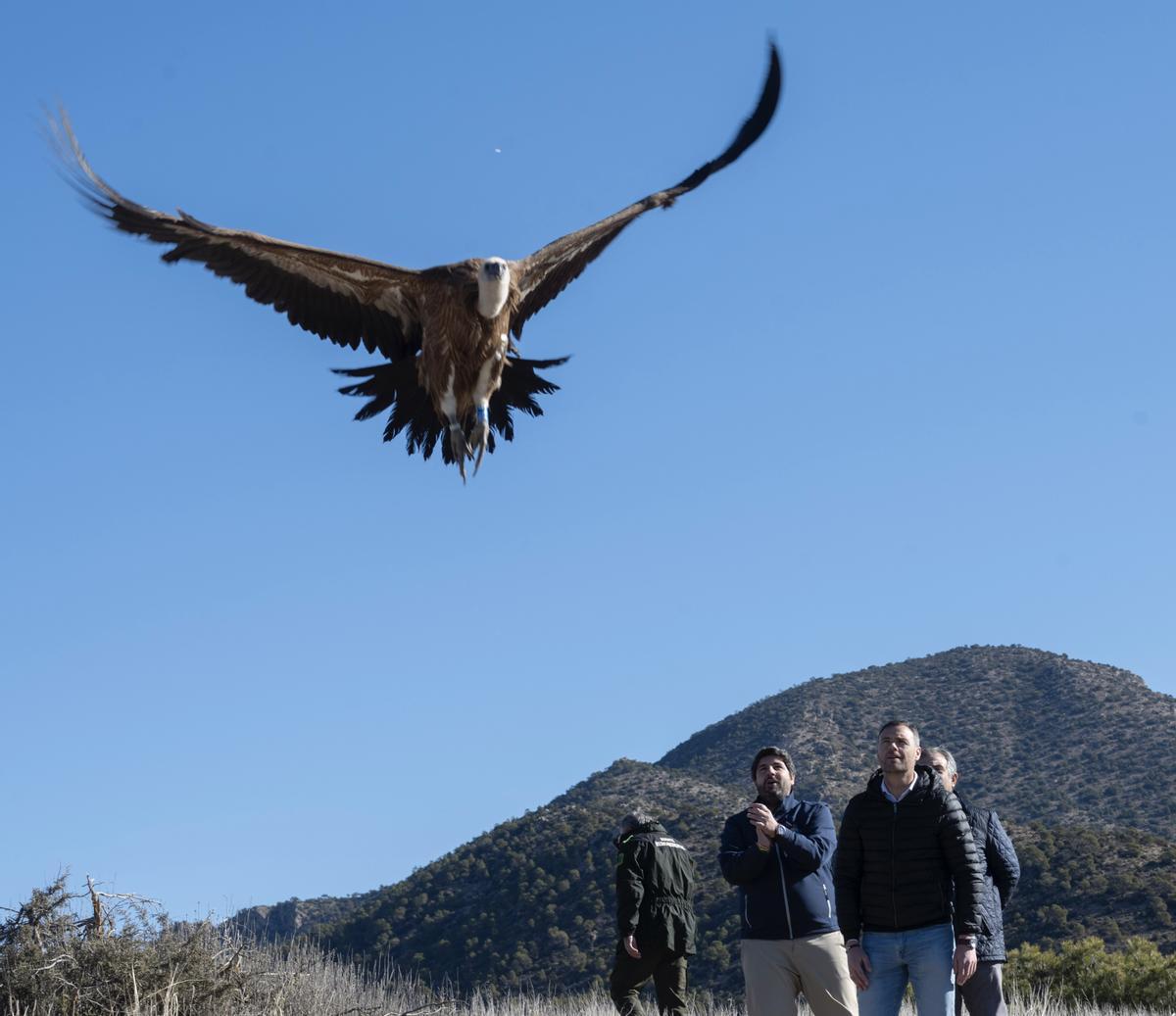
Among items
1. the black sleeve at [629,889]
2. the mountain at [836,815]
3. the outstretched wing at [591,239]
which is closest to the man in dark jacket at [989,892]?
the black sleeve at [629,889]

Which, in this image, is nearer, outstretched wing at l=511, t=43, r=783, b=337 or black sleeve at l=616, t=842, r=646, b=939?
black sleeve at l=616, t=842, r=646, b=939

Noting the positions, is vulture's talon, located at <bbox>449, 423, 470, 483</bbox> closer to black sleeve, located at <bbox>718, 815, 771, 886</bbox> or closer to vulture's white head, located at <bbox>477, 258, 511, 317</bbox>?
vulture's white head, located at <bbox>477, 258, 511, 317</bbox>

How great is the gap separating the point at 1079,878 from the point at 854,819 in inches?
913

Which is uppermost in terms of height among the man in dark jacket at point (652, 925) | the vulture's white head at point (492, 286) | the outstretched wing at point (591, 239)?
the outstretched wing at point (591, 239)

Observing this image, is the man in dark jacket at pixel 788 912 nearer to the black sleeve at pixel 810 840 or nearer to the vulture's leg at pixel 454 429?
the black sleeve at pixel 810 840

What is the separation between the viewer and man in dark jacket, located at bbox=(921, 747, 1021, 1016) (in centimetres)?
620

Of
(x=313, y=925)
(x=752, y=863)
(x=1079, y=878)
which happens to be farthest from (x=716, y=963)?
(x=752, y=863)

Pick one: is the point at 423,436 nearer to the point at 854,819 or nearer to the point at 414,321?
the point at 414,321

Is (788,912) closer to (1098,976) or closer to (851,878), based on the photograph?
(851,878)

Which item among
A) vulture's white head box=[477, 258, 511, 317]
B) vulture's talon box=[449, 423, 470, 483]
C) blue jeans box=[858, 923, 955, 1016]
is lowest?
blue jeans box=[858, 923, 955, 1016]

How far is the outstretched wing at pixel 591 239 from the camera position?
860 centimetres

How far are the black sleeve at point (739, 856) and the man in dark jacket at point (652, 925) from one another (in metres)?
1.64

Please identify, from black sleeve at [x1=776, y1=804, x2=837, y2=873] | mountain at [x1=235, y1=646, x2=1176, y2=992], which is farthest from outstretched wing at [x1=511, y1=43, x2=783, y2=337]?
mountain at [x1=235, y1=646, x2=1176, y2=992]

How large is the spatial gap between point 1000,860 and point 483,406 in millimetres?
3513
